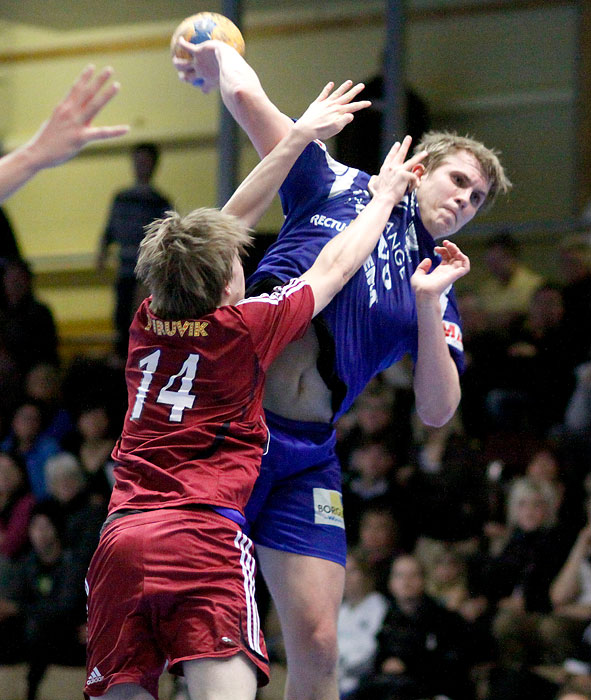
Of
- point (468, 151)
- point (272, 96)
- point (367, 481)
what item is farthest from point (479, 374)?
point (468, 151)

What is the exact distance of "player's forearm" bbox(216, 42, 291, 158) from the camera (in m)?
3.49

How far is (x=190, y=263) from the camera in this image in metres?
2.96

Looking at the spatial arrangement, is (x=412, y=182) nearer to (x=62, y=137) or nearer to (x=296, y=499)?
(x=296, y=499)

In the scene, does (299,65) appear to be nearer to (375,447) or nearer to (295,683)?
(375,447)

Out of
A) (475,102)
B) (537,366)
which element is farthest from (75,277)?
(537,366)

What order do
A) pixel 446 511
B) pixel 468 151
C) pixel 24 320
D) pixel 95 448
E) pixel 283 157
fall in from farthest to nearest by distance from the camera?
pixel 24 320 < pixel 95 448 < pixel 446 511 < pixel 468 151 < pixel 283 157

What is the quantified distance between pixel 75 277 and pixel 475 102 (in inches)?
161

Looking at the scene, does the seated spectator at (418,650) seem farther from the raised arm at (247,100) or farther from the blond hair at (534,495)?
the raised arm at (247,100)

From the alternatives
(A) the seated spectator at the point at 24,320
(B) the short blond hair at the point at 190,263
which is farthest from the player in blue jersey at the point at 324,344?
(A) the seated spectator at the point at 24,320

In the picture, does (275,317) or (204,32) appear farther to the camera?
(204,32)

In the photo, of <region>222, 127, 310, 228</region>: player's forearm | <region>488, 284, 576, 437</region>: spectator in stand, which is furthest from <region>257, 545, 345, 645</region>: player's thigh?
<region>488, 284, 576, 437</region>: spectator in stand

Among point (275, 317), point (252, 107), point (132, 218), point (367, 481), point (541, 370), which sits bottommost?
point (367, 481)

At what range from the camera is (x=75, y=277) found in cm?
1038

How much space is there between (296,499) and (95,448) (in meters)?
4.49
